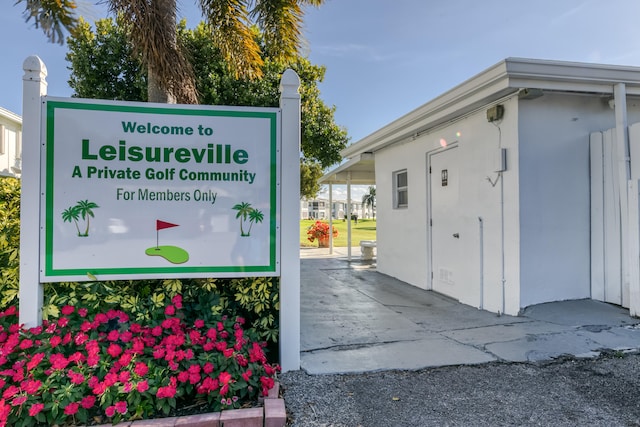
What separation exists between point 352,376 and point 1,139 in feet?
59.2

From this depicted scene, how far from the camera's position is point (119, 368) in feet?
7.36

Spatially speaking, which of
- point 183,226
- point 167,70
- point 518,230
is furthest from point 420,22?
point 183,226

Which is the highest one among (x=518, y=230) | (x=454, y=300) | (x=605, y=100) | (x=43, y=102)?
(x=605, y=100)

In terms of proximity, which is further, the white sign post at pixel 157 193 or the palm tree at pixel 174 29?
the palm tree at pixel 174 29

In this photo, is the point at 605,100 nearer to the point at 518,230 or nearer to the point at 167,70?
the point at 518,230

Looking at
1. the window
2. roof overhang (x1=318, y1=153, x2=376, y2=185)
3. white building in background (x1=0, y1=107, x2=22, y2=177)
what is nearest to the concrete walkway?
the window

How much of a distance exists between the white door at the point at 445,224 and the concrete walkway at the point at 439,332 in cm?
37

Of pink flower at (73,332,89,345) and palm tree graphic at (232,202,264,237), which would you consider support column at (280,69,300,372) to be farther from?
pink flower at (73,332,89,345)

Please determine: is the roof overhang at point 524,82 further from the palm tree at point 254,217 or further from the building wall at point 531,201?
the palm tree at point 254,217

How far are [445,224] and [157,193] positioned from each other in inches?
178

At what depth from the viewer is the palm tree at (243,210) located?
2900 millimetres

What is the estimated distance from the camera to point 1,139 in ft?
49.5

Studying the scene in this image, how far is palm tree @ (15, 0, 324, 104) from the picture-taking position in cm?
384

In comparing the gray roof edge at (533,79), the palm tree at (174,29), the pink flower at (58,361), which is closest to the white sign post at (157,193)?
the pink flower at (58,361)
